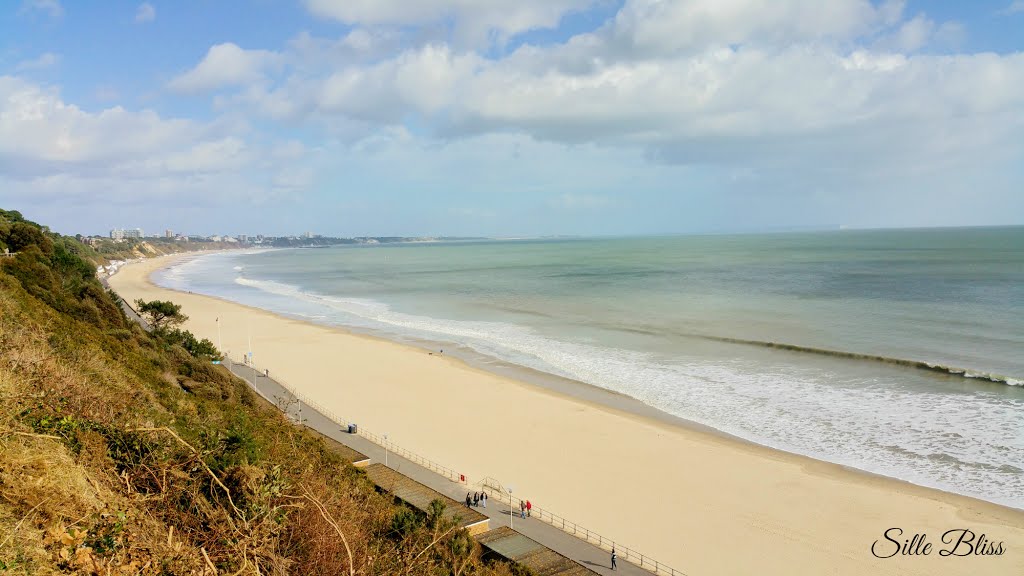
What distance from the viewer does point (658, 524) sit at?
59.2ft

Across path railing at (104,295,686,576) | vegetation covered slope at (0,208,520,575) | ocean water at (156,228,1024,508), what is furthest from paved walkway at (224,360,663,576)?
ocean water at (156,228,1024,508)

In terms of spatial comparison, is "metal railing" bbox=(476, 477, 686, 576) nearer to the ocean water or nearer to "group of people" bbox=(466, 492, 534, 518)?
"group of people" bbox=(466, 492, 534, 518)

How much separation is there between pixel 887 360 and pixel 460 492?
30494mm

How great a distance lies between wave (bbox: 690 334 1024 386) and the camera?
31.5 m

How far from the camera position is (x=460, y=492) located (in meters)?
19.1

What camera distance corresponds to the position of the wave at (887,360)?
31.5 m

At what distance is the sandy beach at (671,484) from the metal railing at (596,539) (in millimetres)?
401

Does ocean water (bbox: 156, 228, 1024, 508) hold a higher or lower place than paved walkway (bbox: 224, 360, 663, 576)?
higher

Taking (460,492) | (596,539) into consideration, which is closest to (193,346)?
(460,492)

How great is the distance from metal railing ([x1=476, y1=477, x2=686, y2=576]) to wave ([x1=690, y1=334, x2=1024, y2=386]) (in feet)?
87.7

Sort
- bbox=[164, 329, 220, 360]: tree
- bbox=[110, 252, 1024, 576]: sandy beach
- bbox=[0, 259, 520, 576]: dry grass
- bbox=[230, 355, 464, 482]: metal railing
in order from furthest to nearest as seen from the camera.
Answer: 1. bbox=[164, 329, 220, 360]: tree
2. bbox=[230, 355, 464, 482]: metal railing
3. bbox=[110, 252, 1024, 576]: sandy beach
4. bbox=[0, 259, 520, 576]: dry grass

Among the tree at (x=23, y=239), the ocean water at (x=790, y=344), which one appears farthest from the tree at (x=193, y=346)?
the ocean water at (x=790, y=344)
